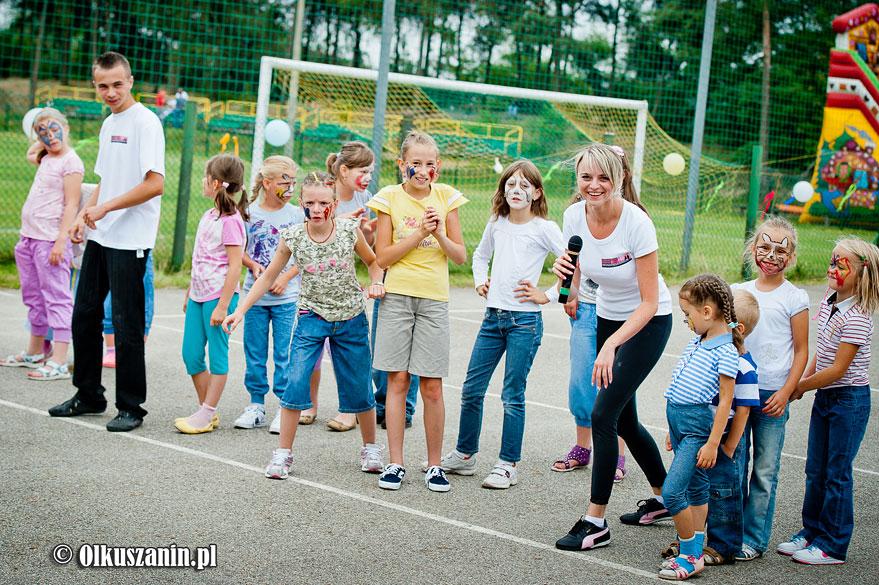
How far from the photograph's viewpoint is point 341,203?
6.33 m

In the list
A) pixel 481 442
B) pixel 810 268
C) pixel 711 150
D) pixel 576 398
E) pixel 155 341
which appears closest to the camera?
pixel 576 398

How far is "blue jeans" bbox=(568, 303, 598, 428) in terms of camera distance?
569 centimetres

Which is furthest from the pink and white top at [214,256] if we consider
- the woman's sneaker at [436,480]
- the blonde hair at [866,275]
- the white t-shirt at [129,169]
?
the blonde hair at [866,275]

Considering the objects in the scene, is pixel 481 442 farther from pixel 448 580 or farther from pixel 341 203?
pixel 448 580

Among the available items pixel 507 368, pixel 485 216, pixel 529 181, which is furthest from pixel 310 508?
pixel 485 216

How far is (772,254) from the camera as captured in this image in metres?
4.60

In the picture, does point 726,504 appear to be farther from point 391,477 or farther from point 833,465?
point 391,477

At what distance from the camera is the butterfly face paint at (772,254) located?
15.1 feet

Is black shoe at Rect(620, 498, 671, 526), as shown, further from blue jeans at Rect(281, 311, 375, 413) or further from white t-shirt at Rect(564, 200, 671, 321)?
blue jeans at Rect(281, 311, 375, 413)

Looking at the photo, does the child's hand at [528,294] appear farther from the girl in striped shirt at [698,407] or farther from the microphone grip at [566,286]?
the girl in striped shirt at [698,407]

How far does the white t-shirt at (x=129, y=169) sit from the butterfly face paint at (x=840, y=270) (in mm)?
3706

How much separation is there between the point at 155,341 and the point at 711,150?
22144 millimetres

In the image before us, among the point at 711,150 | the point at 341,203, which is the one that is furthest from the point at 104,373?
the point at 711,150

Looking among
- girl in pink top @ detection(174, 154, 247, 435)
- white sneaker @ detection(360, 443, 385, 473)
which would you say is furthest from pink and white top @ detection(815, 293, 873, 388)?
girl in pink top @ detection(174, 154, 247, 435)
